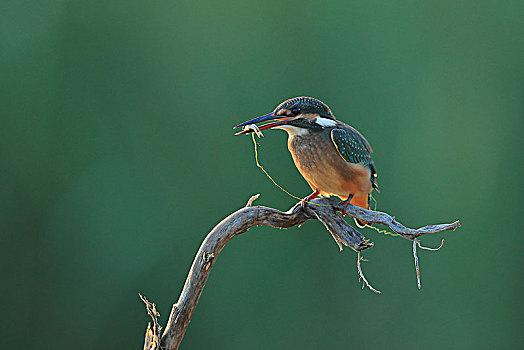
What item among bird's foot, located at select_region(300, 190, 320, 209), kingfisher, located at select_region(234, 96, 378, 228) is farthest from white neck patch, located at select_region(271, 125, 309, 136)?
bird's foot, located at select_region(300, 190, 320, 209)

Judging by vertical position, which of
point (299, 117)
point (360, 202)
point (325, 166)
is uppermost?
point (299, 117)

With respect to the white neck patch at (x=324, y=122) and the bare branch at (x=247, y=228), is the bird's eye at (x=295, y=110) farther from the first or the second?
the bare branch at (x=247, y=228)

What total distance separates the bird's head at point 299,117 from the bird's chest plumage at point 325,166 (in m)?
0.02

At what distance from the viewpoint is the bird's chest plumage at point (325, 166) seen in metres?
1.04

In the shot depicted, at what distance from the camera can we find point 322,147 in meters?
1.04

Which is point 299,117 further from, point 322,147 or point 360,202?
point 360,202

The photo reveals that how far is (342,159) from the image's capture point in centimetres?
104

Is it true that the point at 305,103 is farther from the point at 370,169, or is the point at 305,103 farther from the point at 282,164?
the point at 282,164

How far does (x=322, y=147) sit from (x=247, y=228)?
225 mm

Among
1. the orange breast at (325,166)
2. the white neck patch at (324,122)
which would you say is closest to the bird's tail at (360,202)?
the orange breast at (325,166)

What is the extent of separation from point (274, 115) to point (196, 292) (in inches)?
14.9

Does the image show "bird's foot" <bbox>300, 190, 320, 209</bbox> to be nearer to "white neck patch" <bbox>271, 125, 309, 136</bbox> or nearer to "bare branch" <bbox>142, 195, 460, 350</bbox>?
"bare branch" <bbox>142, 195, 460, 350</bbox>

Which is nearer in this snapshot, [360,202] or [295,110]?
[295,110]

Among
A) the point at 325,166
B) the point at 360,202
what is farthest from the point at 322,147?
the point at 360,202
